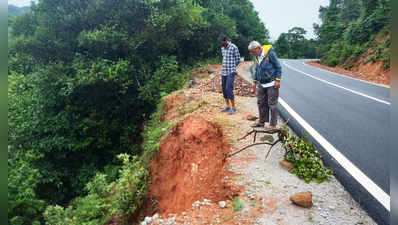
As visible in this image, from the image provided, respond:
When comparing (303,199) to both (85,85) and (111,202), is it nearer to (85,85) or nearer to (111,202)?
(111,202)

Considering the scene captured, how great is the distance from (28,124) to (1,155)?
9.90 m

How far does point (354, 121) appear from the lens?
18.7ft

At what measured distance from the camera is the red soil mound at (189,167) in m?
3.74

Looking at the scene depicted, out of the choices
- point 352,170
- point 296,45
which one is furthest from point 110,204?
point 296,45

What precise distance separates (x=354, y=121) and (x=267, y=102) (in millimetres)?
2349

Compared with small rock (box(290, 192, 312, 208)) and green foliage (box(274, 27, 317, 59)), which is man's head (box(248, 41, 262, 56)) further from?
green foliage (box(274, 27, 317, 59))

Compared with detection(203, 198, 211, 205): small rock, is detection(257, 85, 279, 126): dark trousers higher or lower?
higher

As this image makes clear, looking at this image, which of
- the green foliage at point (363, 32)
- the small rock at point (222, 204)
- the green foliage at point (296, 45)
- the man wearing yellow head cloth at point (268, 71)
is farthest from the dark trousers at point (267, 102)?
the green foliage at point (296, 45)

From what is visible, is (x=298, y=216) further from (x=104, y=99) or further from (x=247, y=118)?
(x=104, y=99)

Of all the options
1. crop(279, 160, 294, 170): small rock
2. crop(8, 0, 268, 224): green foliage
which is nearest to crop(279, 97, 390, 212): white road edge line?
crop(279, 160, 294, 170): small rock

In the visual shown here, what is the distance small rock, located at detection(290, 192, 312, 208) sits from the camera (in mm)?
2863

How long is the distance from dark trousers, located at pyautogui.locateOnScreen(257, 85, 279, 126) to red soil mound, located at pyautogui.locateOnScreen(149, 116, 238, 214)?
3.03 ft

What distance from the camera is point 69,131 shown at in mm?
10156

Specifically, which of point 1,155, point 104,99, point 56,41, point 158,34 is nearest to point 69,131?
point 104,99
